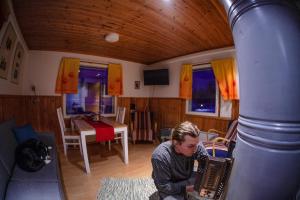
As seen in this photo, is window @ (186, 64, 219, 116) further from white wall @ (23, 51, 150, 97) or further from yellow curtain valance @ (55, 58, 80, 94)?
yellow curtain valance @ (55, 58, 80, 94)

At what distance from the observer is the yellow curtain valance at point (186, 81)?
14.3 ft

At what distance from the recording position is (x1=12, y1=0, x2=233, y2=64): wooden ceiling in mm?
2131

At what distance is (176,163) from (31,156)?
5.30 ft

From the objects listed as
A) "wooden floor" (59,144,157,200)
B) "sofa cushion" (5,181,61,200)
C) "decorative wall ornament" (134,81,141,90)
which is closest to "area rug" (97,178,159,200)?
"wooden floor" (59,144,157,200)

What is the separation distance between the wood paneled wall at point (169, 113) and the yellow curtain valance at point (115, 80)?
1.00 ft

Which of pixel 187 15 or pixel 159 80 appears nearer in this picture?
pixel 187 15

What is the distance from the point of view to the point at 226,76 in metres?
3.54

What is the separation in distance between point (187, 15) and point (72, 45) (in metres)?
2.63

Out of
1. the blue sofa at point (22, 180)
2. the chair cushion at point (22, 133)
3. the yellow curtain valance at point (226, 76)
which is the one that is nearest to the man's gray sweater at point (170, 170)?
the blue sofa at point (22, 180)

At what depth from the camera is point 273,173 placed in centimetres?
57

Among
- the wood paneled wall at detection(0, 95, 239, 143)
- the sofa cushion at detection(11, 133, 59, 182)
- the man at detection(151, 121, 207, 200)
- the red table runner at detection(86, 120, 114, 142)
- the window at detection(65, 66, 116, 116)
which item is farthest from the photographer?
the window at detection(65, 66, 116, 116)

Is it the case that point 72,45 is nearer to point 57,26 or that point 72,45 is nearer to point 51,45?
point 51,45

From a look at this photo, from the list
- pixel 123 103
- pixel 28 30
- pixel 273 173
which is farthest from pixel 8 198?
pixel 123 103

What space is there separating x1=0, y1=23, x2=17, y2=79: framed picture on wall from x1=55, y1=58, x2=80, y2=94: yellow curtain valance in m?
1.54
